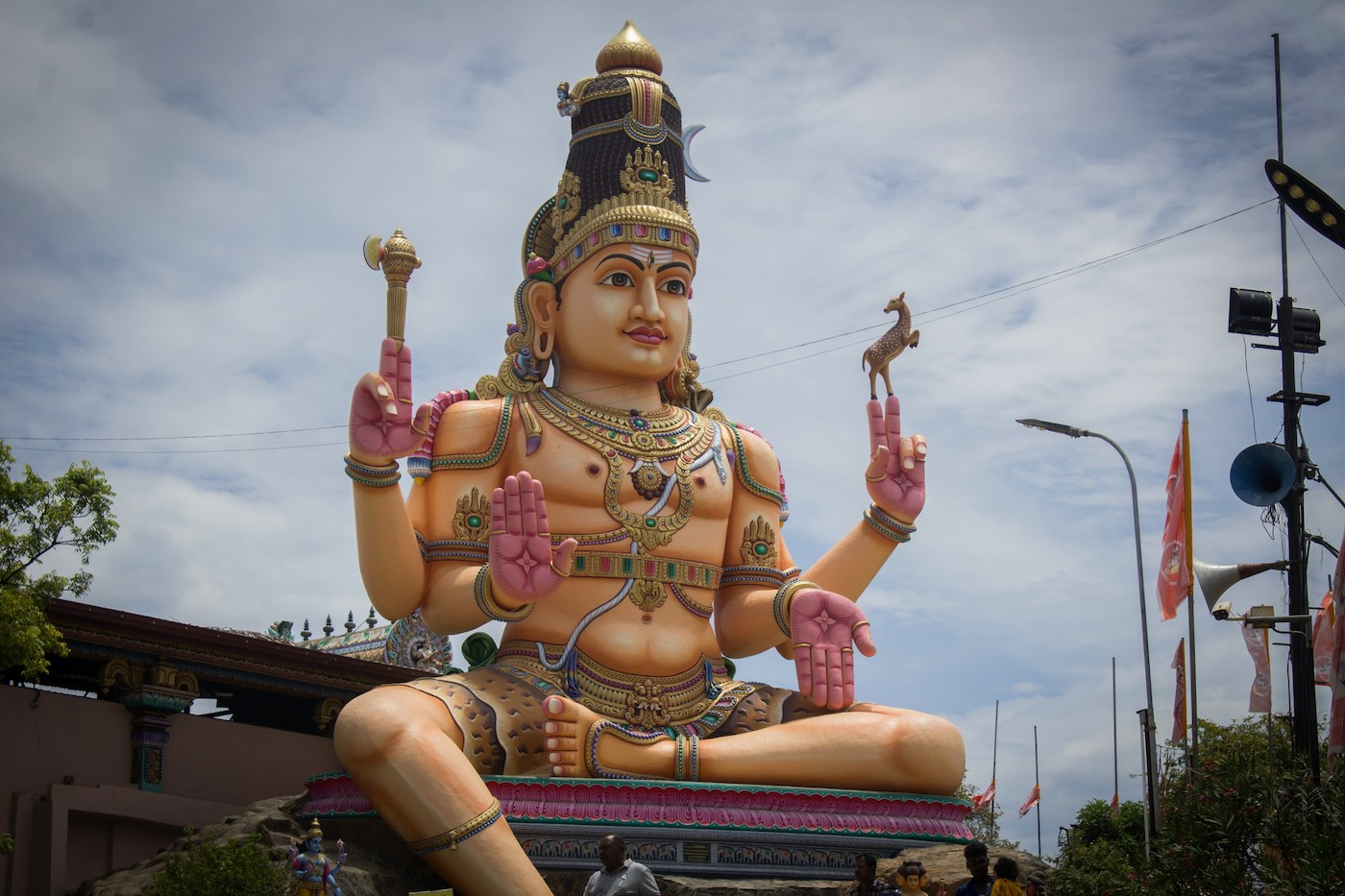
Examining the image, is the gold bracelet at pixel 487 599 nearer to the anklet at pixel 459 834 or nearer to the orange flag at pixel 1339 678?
the anklet at pixel 459 834

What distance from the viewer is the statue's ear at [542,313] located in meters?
14.4

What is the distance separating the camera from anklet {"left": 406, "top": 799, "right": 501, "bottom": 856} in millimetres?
11391

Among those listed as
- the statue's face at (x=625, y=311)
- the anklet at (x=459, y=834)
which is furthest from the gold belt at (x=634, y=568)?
the anklet at (x=459, y=834)

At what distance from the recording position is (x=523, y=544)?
1237 cm

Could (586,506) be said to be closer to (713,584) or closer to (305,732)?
(713,584)

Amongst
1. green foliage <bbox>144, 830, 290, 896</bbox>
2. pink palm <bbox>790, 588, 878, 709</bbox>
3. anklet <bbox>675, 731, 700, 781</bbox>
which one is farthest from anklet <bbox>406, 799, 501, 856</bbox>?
pink palm <bbox>790, 588, 878, 709</bbox>

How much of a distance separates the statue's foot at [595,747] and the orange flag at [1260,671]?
7.77 m

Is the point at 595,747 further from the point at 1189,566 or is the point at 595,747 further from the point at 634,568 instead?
the point at 1189,566

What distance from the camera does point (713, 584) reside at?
14.0 metres

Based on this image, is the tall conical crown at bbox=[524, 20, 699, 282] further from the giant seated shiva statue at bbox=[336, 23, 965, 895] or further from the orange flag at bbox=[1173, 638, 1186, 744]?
the orange flag at bbox=[1173, 638, 1186, 744]

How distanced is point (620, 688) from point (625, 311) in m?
3.05

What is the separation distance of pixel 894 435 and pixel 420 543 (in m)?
3.91

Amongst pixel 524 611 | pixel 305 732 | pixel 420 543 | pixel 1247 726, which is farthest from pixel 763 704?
pixel 1247 726

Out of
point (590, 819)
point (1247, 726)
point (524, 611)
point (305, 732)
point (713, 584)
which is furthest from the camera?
point (1247, 726)
